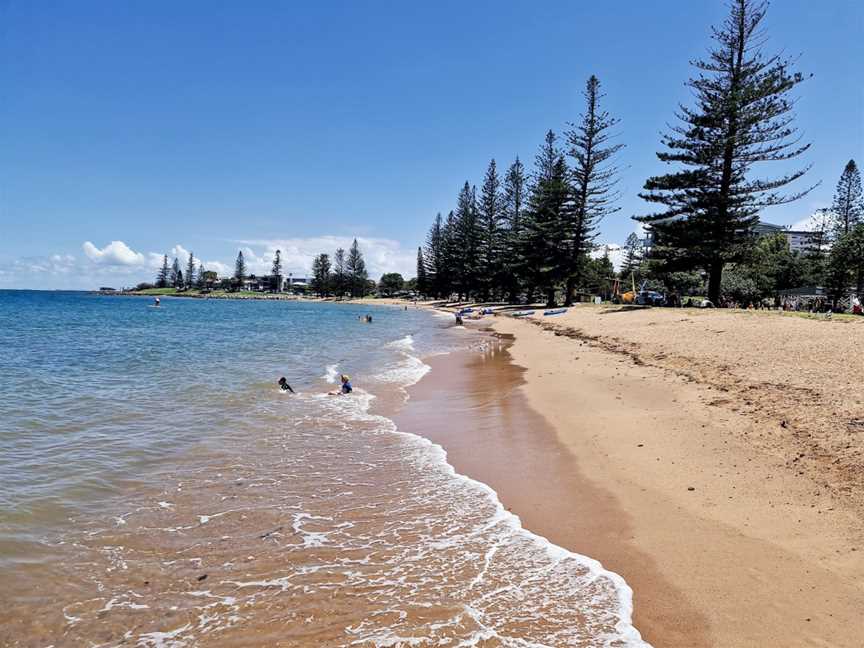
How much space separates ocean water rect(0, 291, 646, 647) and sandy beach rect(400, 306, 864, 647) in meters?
0.47

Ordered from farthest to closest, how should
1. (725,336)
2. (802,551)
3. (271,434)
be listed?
(725,336) < (271,434) < (802,551)

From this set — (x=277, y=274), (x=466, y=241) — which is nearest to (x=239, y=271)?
(x=277, y=274)

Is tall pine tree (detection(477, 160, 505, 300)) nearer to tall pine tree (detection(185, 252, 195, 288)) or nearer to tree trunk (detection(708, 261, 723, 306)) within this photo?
tree trunk (detection(708, 261, 723, 306))

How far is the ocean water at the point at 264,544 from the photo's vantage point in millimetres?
3236

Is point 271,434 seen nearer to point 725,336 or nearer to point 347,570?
point 347,570

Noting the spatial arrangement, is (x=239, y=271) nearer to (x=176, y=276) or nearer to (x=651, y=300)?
(x=176, y=276)

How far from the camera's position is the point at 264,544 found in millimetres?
4391

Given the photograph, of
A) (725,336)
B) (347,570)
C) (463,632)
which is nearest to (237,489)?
(347,570)

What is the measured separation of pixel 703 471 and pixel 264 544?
4.85 m

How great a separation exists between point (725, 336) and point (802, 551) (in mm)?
10604

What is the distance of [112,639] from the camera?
3.16 metres

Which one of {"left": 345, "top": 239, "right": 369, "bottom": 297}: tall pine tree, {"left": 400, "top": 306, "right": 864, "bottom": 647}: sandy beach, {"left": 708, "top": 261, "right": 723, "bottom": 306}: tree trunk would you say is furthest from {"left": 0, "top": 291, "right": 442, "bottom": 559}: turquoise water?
{"left": 345, "top": 239, "right": 369, "bottom": 297}: tall pine tree

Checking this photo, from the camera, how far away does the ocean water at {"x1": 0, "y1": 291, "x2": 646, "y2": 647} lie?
3.24 metres

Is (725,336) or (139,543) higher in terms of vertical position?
(725,336)
